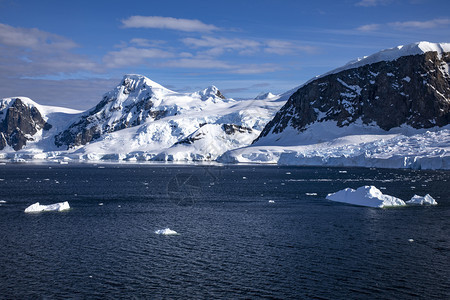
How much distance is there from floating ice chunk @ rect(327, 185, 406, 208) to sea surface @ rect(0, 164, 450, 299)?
237cm

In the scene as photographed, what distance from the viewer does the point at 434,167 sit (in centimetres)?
12794

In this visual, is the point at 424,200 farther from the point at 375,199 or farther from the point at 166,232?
the point at 166,232

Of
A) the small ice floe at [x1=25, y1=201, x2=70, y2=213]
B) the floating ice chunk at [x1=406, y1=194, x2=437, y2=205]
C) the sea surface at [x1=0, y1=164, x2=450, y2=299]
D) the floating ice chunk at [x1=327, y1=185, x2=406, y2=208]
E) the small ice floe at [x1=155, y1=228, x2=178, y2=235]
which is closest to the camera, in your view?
the sea surface at [x1=0, y1=164, x2=450, y2=299]

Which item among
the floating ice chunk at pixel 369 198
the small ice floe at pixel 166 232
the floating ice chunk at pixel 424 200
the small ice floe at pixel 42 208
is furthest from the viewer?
the floating ice chunk at pixel 424 200

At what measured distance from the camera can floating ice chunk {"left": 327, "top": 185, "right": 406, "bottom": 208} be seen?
56.6m

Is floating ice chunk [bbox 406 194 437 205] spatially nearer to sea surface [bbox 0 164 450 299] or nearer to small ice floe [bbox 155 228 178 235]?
sea surface [bbox 0 164 450 299]

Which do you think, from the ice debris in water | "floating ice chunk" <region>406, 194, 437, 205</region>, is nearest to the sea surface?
"floating ice chunk" <region>406, 194, 437, 205</region>

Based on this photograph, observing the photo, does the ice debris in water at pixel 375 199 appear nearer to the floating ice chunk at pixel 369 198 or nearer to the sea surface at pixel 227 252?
the floating ice chunk at pixel 369 198

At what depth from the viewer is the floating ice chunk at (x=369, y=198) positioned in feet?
186

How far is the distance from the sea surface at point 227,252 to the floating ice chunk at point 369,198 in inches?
93.1

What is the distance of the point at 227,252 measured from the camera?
33.6m

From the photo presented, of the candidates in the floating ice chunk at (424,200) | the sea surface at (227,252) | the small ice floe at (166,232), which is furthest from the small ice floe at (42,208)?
the floating ice chunk at (424,200)

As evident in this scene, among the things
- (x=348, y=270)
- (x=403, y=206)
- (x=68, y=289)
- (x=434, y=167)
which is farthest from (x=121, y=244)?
(x=434, y=167)

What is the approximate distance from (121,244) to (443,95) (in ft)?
638
